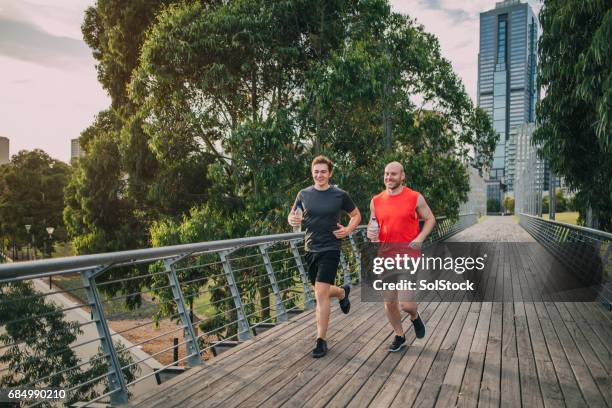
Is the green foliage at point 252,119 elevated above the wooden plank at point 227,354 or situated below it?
above

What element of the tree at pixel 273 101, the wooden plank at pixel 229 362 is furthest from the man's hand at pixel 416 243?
the tree at pixel 273 101

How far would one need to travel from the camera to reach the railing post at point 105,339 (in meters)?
3.73

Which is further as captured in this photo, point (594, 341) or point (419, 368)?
point (594, 341)

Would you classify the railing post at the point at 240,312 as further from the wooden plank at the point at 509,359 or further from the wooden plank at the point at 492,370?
the wooden plank at the point at 509,359

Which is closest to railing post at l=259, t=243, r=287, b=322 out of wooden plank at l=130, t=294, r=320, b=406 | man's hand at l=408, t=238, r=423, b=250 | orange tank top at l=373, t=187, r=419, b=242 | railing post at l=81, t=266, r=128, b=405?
wooden plank at l=130, t=294, r=320, b=406

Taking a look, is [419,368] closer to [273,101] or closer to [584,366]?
[584,366]

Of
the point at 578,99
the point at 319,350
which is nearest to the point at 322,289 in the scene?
the point at 319,350

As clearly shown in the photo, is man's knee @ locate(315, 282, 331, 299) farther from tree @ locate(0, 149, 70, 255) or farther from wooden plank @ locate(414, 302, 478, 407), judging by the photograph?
tree @ locate(0, 149, 70, 255)

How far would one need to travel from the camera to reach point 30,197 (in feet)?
141

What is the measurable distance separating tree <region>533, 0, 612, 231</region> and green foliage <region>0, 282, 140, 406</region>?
669cm

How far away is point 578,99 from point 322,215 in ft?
20.3

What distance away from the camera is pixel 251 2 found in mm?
14844

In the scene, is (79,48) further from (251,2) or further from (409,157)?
(409,157)

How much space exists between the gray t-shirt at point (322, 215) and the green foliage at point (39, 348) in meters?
1.91
